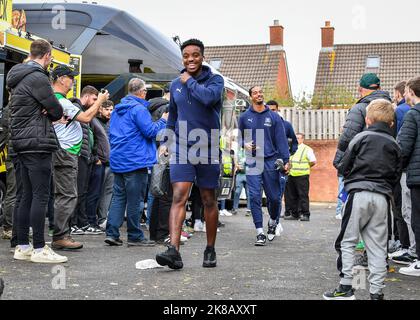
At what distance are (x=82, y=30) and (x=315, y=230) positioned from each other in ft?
19.5

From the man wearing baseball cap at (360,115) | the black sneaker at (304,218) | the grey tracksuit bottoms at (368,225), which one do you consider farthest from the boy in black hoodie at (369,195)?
the black sneaker at (304,218)

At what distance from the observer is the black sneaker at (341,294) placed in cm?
555

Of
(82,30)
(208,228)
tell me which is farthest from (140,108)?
(82,30)

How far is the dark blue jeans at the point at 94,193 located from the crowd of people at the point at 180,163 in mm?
17

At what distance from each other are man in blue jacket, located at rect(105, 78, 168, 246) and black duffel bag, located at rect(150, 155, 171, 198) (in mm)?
150

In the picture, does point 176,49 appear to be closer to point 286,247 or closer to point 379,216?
point 286,247

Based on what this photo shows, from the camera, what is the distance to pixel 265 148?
10.2m

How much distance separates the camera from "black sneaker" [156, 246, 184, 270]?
21.7 ft

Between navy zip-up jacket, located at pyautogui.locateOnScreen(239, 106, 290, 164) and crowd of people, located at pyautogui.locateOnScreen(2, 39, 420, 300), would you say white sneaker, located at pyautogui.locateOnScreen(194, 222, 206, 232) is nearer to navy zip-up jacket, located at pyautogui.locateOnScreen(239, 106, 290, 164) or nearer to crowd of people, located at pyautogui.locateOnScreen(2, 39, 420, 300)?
crowd of people, located at pyautogui.locateOnScreen(2, 39, 420, 300)

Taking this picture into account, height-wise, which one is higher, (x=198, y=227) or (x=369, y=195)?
(x=369, y=195)

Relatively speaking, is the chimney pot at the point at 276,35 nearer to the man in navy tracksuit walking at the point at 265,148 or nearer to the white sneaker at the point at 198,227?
the white sneaker at the point at 198,227

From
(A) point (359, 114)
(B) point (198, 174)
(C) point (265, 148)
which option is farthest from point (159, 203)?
(A) point (359, 114)

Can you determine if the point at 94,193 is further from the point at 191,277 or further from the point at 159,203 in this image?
the point at 191,277

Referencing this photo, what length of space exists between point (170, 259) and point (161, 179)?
6.13 feet
